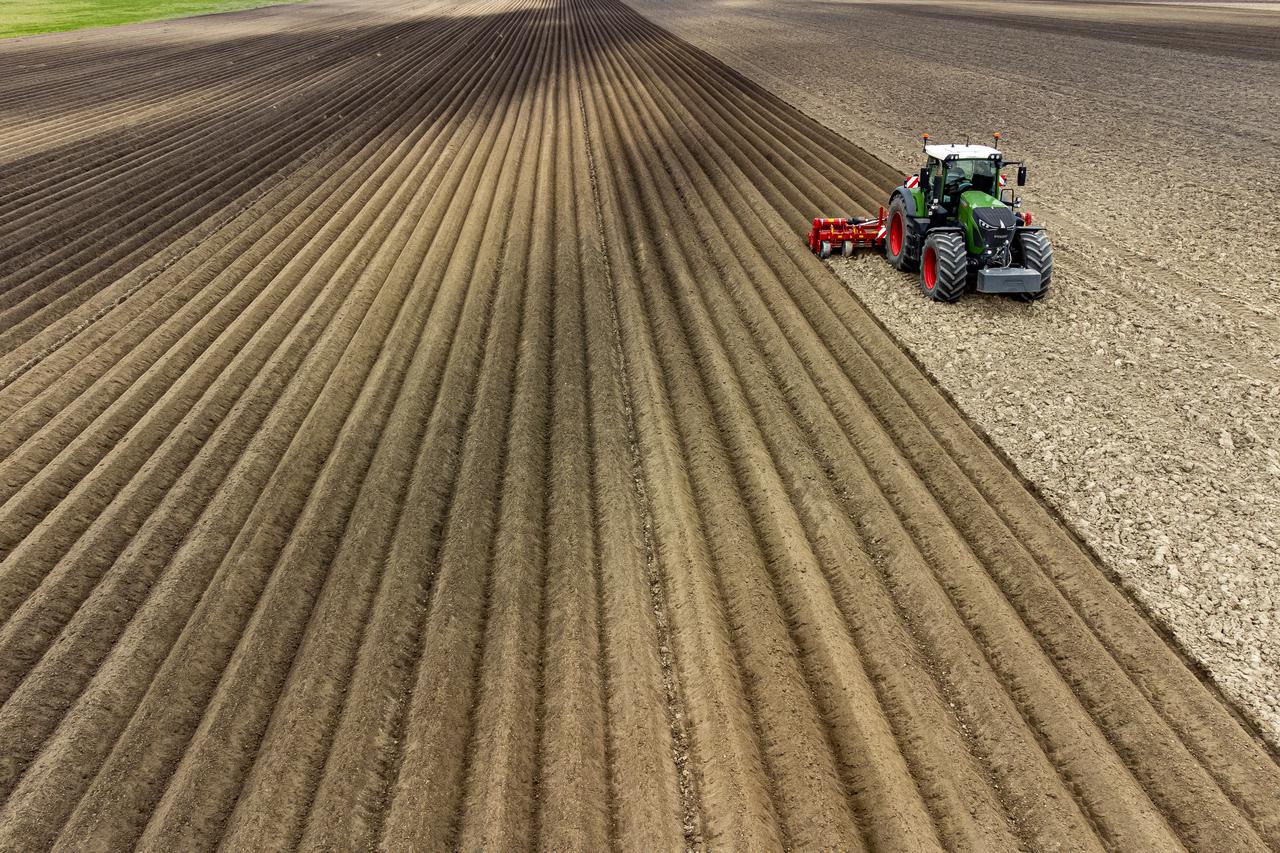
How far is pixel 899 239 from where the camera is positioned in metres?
11.9

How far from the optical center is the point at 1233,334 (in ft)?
31.6

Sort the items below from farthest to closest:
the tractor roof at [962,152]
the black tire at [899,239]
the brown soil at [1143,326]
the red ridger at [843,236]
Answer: the red ridger at [843,236] < the black tire at [899,239] < the tractor roof at [962,152] < the brown soil at [1143,326]

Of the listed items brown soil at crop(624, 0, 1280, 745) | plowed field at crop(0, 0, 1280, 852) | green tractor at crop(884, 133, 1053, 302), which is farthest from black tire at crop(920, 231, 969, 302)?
plowed field at crop(0, 0, 1280, 852)

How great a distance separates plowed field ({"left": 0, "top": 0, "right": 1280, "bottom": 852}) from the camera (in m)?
4.74

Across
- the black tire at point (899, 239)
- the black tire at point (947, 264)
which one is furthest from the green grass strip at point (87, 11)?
the black tire at point (947, 264)

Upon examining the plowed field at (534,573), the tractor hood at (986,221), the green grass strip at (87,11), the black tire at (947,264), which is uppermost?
the green grass strip at (87,11)

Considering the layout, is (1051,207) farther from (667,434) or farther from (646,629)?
(646,629)

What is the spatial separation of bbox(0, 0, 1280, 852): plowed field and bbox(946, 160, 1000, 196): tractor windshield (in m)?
Result: 2.23

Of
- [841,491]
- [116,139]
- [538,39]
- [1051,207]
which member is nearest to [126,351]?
[841,491]

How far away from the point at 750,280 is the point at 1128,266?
6.04 metres

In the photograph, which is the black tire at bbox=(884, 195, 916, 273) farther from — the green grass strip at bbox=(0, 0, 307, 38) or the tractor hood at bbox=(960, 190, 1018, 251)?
the green grass strip at bbox=(0, 0, 307, 38)

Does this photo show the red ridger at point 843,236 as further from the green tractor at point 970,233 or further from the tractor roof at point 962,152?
the tractor roof at point 962,152

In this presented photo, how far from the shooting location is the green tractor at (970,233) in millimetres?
10125

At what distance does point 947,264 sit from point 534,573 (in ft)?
24.2
